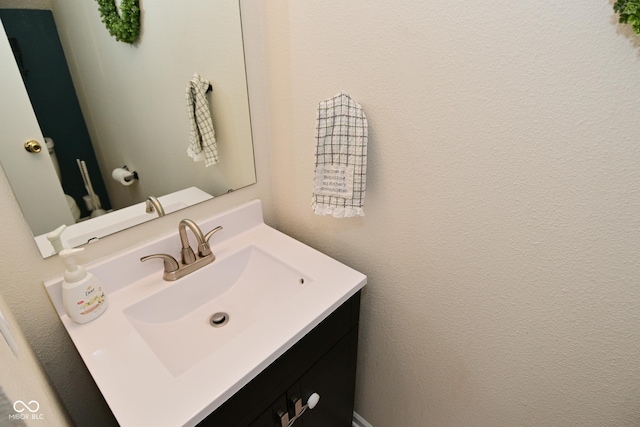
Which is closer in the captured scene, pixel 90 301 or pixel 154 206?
pixel 90 301

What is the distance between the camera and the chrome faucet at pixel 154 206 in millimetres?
961

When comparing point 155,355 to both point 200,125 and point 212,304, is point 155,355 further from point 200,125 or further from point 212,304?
point 200,125

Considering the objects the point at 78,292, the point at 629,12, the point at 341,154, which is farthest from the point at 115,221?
the point at 629,12

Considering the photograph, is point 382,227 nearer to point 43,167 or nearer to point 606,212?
point 606,212

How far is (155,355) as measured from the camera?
0.72 m

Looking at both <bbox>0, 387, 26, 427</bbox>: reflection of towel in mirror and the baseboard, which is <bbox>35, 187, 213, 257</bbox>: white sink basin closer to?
<bbox>0, 387, 26, 427</bbox>: reflection of towel in mirror

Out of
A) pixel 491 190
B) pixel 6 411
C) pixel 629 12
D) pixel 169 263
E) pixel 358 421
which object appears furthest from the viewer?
pixel 358 421

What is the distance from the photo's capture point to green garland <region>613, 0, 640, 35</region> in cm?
44

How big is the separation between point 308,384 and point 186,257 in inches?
20.4

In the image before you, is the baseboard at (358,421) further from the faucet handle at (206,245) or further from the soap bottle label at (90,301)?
the soap bottle label at (90,301)

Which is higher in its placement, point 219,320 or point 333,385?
point 219,320

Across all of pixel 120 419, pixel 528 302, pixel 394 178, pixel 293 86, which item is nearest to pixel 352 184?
pixel 394 178

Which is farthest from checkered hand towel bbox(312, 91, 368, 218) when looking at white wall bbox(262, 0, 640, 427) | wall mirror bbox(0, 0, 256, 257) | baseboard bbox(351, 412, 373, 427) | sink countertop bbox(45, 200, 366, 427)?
baseboard bbox(351, 412, 373, 427)

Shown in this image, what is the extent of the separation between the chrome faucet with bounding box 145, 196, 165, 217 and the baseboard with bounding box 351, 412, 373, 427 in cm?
110
